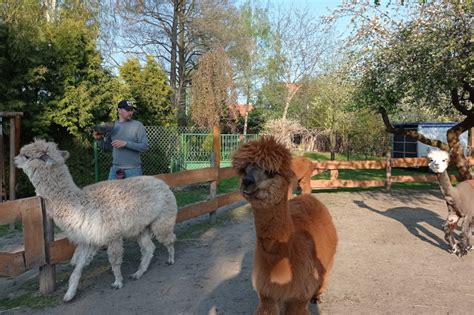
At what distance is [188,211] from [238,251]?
4.11ft

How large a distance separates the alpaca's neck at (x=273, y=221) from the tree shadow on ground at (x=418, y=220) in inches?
177

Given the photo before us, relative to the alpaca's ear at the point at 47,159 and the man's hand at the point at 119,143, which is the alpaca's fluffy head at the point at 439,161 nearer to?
the man's hand at the point at 119,143

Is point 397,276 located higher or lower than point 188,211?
lower

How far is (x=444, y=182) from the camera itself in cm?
571

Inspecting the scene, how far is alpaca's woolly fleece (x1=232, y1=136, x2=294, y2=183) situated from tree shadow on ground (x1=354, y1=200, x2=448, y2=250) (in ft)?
15.1

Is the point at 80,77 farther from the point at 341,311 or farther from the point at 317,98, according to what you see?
the point at 317,98

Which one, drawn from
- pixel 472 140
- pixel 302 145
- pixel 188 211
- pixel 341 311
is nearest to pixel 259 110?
pixel 302 145

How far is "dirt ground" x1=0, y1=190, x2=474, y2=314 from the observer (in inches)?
155

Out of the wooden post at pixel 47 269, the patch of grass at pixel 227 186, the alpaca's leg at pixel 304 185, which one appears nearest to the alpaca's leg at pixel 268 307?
the wooden post at pixel 47 269

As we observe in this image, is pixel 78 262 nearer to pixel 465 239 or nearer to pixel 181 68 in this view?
pixel 465 239

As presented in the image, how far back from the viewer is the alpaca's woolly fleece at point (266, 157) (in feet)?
8.19

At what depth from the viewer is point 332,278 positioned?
4730 millimetres

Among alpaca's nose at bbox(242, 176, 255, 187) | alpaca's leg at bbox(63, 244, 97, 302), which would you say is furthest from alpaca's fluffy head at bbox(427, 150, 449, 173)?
alpaca's leg at bbox(63, 244, 97, 302)

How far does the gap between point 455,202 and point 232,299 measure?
367cm
